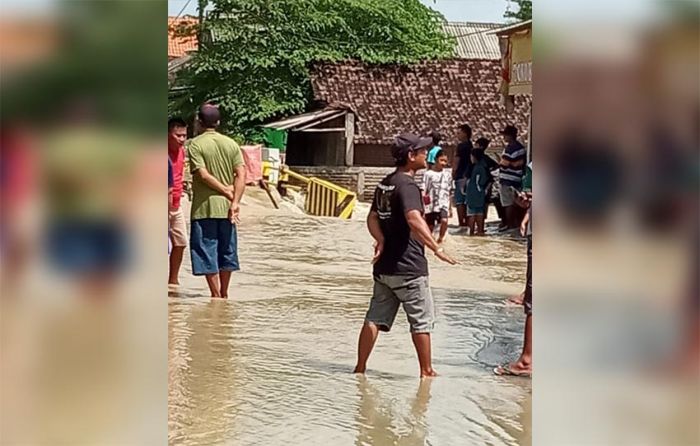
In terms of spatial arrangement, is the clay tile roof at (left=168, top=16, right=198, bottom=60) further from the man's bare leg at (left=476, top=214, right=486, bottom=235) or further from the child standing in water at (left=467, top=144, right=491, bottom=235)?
the man's bare leg at (left=476, top=214, right=486, bottom=235)

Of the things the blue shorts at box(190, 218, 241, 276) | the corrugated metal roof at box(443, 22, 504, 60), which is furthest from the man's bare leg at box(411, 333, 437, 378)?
the corrugated metal roof at box(443, 22, 504, 60)

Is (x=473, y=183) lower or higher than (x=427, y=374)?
higher

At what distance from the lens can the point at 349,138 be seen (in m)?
27.8

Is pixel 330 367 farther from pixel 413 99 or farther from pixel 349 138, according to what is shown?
pixel 413 99

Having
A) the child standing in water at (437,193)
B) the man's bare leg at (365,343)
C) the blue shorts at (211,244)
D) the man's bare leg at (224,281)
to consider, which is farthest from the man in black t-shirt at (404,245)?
the child standing in water at (437,193)

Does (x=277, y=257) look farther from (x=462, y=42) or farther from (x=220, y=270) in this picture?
(x=462, y=42)

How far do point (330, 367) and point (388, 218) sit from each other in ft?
3.94

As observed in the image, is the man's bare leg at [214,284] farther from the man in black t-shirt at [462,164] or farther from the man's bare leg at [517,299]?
the man in black t-shirt at [462,164]

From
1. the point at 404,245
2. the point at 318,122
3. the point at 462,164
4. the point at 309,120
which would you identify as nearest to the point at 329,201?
the point at 462,164

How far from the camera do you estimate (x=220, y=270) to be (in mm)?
9055

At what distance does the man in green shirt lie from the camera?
870cm
